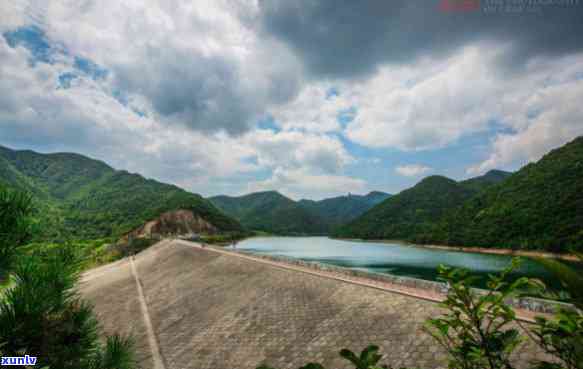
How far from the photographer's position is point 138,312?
20359 millimetres

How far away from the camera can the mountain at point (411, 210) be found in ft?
370

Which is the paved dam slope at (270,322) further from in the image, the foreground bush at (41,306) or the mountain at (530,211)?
the mountain at (530,211)

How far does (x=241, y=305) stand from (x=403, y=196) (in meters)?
139

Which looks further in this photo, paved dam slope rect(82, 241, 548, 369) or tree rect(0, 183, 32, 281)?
paved dam slope rect(82, 241, 548, 369)

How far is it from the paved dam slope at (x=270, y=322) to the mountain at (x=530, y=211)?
174 feet

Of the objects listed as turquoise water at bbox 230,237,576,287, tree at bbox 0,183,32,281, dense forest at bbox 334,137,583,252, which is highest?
dense forest at bbox 334,137,583,252

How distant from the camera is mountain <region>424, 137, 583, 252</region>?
186 ft

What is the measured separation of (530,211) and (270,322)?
7309 cm

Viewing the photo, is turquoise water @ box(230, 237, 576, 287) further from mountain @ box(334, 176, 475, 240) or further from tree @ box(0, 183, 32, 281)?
mountain @ box(334, 176, 475, 240)

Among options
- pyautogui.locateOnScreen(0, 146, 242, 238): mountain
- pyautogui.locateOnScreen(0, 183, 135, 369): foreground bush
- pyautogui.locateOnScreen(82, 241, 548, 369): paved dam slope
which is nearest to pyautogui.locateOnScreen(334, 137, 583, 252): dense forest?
pyautogui.locateOnScreen(82, 241, 548, 369): paved dam slope

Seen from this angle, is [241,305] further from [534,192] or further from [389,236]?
[389,236]

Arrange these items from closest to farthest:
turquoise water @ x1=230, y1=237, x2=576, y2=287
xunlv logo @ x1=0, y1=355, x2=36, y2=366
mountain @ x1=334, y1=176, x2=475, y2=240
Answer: xunlv logo @ x1=0, y1=355, x2=36, y2=366 < turquoise water @ x1=230, y1=237, x2=576, y2=287 < mountain @ x1=334, y1=176, x2=475, y2=240

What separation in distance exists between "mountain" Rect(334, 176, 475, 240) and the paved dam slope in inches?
3678

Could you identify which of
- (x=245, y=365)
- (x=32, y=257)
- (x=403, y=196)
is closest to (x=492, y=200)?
(x=403, y=196)
